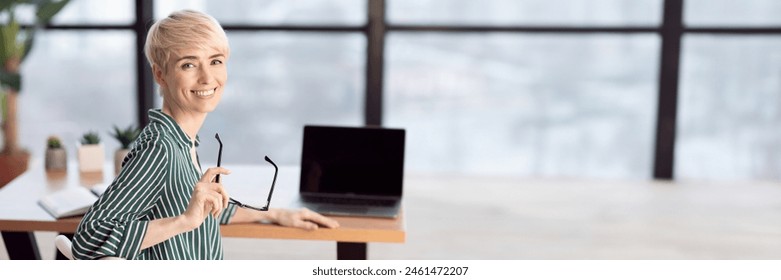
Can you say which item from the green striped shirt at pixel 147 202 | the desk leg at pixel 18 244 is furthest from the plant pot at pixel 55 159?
the green striped shirt at pixel 147 202

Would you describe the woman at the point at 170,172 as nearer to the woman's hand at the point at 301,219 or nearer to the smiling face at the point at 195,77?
the smiling face at the point at 195,77

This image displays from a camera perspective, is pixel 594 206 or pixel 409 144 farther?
pixel 409 144

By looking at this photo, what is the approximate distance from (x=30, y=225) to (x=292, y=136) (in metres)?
2.87

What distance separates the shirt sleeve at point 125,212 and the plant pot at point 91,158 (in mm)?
1329

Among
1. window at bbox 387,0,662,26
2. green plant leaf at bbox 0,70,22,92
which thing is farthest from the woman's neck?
window at bbox 387,0,662,26

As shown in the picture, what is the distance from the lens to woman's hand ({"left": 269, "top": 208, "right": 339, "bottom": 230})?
1.63 metres

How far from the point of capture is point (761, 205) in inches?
153

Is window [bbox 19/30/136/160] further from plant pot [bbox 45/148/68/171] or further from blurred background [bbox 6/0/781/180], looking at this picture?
plant pot [bbox 45/148/68/171]

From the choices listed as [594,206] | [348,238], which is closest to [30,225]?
[348,238]

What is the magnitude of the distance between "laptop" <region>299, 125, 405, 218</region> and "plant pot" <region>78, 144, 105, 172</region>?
695 mm

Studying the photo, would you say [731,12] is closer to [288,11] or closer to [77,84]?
[288,11]

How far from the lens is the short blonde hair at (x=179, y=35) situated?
3.10 ft

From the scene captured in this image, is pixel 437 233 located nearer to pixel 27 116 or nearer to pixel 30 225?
pixel 30 225

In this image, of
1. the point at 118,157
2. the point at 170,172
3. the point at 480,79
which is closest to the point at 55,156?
the point at 118,157
